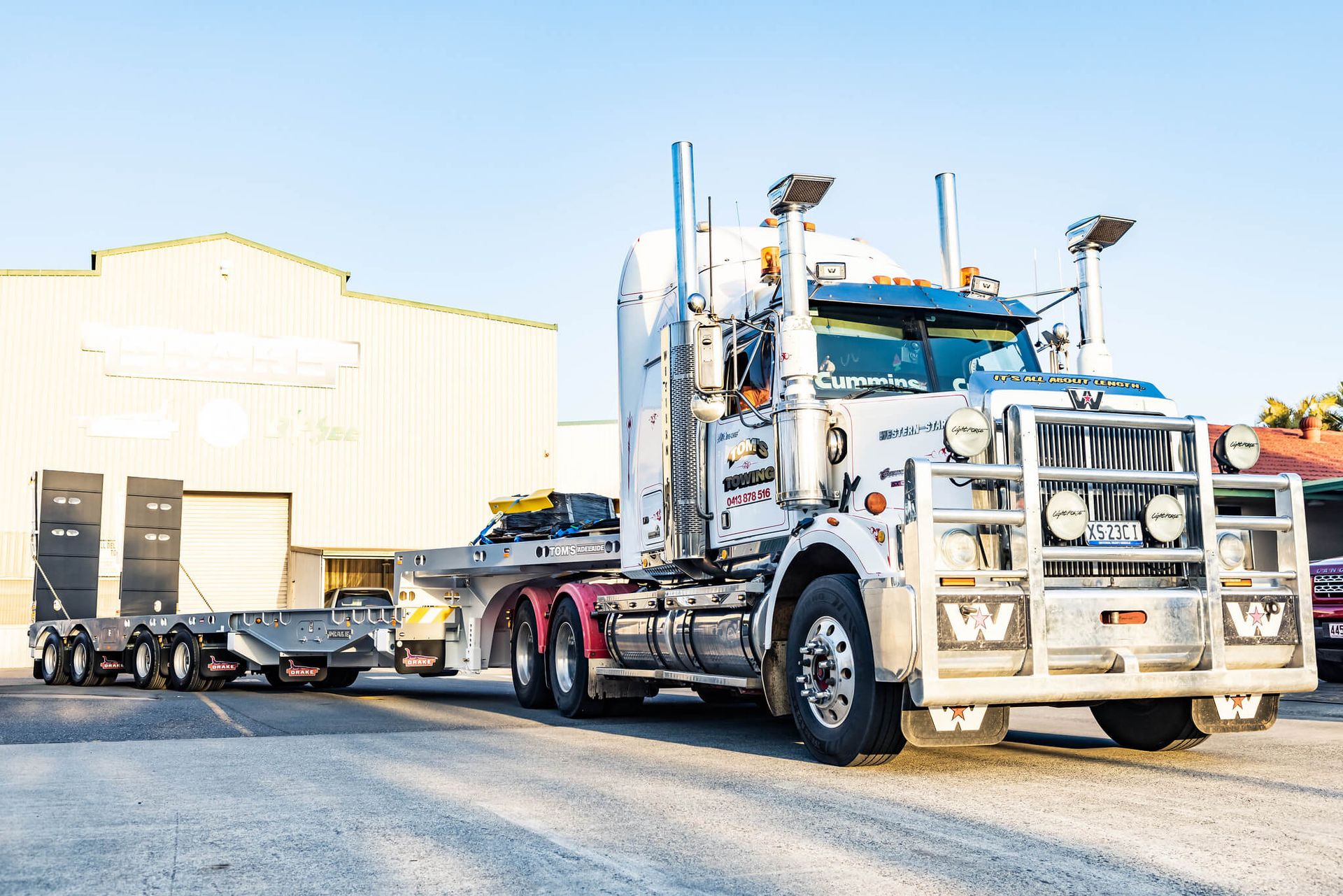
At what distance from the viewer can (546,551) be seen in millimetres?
12703

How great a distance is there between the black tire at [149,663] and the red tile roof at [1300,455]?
20.5 metres

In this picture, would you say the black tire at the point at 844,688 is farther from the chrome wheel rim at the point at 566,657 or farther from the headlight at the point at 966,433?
the chrome wheel rim at the point at 566,657

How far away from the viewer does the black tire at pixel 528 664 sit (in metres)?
12.8

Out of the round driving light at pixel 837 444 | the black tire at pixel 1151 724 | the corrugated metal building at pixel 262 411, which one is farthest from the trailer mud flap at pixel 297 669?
the corrugated metal building at pixel 262 411

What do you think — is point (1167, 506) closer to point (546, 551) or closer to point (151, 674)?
point (546, 551)

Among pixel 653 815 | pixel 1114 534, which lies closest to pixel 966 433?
pixel 1114 534

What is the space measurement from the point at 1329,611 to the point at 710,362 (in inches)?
391

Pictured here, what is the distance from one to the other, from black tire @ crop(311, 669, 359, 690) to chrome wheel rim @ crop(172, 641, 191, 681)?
5.58ft

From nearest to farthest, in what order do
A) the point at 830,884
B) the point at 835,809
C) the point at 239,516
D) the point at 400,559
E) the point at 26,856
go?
the point at 830,884, the point at 26,856, the point at 835,809, the point at 400,559, the point at 239,516

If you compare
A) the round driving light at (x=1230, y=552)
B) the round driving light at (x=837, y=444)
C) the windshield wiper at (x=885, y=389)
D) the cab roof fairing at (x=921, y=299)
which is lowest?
the round driving light at (x=1230, y=552)

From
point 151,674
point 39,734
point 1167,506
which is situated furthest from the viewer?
point 151,674

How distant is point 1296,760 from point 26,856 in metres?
7.20

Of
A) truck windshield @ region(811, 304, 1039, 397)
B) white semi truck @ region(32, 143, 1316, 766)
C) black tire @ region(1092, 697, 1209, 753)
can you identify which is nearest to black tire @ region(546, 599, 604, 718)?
white semi truck @ region(32, 143, 1316, 766)

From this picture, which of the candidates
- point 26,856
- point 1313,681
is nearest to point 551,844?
point 26,856
